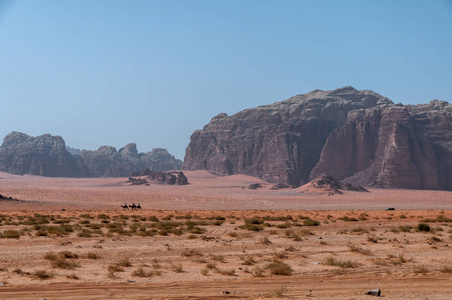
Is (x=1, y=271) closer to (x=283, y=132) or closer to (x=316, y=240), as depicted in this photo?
(x=316, y=240)

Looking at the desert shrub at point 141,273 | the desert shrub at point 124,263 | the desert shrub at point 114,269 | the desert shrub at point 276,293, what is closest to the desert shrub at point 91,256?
the desert shrub at point 124,263

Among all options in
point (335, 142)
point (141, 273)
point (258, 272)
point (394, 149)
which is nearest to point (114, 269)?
point (141, 273)

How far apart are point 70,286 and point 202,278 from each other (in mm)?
3437

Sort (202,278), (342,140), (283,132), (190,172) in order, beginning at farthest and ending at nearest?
(190,172)
(283,132)
(342,140)
(202,278)

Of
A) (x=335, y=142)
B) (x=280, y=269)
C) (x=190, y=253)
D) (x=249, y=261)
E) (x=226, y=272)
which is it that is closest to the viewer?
(x=280, y=269)

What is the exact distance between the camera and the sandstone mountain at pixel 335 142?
116m

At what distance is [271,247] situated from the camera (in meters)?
19.9

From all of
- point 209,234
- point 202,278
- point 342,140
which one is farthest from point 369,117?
point 202,278

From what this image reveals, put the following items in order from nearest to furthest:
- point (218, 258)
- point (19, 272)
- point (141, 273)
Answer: point (141, 273) < point (19, 272) < point (218, 258)

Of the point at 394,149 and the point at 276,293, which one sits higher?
the point at 394,149

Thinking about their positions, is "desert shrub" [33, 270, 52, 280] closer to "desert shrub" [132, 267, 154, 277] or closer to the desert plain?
the desert plain

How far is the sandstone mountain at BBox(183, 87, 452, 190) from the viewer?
115688mm

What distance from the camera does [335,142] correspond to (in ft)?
417

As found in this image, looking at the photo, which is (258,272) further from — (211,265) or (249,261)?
(249,261)
